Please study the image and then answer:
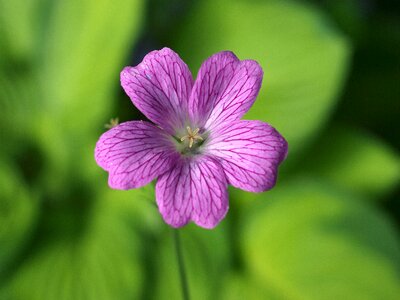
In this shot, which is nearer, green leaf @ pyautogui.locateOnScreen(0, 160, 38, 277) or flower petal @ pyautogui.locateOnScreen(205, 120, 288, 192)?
flower petal @ pyautogui.locateOnScreen(205, 120, 288, 192)

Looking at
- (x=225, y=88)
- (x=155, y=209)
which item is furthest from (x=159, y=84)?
(x=155, y=209)

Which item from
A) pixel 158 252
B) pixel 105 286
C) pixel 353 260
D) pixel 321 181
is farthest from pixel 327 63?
pixel 105 286

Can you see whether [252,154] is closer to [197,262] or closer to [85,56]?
[197,262]

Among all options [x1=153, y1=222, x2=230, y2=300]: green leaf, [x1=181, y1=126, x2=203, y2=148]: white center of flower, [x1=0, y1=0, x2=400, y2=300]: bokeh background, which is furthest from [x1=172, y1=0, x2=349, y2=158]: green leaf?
[x1=181, y1=126, x2=203, y2=148]: white center of flower

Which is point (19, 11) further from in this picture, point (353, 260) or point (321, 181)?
point (353, 260)

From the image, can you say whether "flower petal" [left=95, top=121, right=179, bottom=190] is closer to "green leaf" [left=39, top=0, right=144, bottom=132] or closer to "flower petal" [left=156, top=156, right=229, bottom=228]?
"flower petal" [left=156, top=156, right=229, bottom=228]

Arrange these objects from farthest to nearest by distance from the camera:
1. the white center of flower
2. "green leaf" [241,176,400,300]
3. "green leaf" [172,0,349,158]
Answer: "green leaf" [172,0,349,158] < "green leaf" [241,176,400,300] < the white center of flower

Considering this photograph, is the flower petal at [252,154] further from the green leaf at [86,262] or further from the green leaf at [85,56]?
the green leaf at [85,56]
